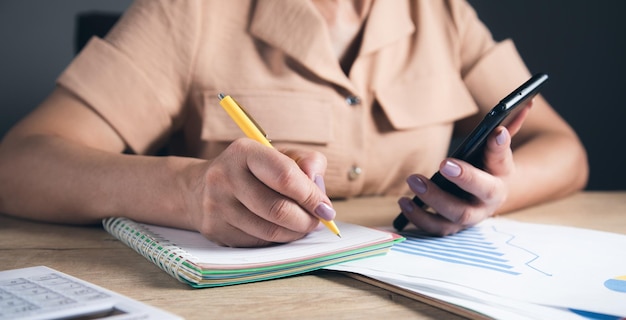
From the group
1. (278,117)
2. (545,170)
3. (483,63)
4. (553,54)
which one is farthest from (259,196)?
(553,54)

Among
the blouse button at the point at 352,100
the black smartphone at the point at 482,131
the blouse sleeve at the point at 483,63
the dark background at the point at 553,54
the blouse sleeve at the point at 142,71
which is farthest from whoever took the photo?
the dark background at the point at 553,54

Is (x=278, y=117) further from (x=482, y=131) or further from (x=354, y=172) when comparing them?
(x=482, y=131)

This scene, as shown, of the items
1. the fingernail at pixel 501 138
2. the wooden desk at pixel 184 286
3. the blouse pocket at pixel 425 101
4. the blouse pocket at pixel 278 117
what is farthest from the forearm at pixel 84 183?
the blouse pocket at pixel 425 101

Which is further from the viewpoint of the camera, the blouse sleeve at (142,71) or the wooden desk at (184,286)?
the blouse sleeve at (142,71)

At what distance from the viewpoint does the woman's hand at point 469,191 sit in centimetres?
75

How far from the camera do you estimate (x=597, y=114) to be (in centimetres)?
222

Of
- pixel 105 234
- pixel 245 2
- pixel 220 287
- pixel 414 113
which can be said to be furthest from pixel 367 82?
pixel 220 287

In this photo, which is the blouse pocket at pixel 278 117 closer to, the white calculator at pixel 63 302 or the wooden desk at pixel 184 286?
the wooden desk at pixel 184 286

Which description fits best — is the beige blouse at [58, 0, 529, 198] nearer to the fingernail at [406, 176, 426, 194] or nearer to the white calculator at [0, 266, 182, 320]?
the fingernail at [406, 176, 426, 194]

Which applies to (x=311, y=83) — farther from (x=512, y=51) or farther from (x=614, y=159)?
(x=614, y=159)

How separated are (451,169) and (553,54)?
1693 millimetres

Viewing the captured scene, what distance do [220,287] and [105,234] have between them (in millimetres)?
292

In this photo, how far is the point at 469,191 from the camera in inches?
30.3

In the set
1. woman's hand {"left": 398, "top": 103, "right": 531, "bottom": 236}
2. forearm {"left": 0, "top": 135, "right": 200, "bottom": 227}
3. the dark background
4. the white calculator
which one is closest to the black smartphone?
woman's hand {"left": 398, "top": 103, "right": 531, "bottom": 236}
